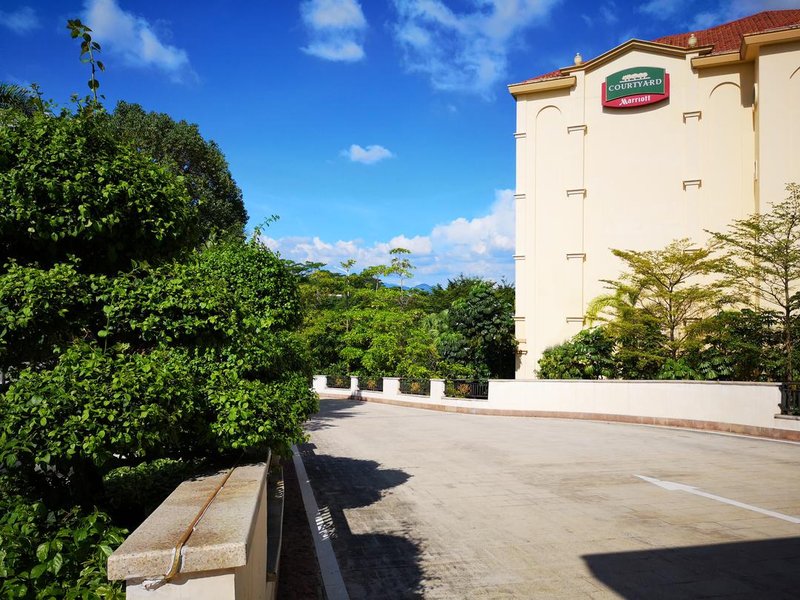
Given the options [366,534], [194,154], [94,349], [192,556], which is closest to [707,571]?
[366,534]

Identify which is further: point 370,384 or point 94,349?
point 370,384

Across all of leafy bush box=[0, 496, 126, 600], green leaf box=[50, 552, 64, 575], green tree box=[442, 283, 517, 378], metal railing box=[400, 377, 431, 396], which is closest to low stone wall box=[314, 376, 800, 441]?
metal railing box=[400, 377, 431, 396]

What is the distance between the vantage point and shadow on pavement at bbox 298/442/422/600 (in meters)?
5.78

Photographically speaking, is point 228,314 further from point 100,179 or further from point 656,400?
point 656,400

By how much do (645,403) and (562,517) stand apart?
13.1m

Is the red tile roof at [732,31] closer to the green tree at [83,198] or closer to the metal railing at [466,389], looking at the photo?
the metal railing at [466,389]

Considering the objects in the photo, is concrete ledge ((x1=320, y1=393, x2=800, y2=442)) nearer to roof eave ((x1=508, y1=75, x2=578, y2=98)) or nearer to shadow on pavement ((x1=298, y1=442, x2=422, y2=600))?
shadow on pavement ((x1=298, y1=442, x2=422, y2=600))

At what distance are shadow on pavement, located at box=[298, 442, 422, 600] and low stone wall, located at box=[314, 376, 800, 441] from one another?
10455 mm

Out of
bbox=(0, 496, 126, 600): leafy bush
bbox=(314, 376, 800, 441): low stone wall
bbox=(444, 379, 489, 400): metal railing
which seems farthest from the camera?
bbox=(444, 379, 489, 400): metal railing

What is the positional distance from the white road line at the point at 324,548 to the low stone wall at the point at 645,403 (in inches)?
484

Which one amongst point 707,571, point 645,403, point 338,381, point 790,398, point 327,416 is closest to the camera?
point 707,571

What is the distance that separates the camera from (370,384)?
33.4 meters

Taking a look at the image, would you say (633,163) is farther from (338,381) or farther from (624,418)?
(338,381)

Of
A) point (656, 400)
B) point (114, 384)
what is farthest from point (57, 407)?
point (656, 400)
